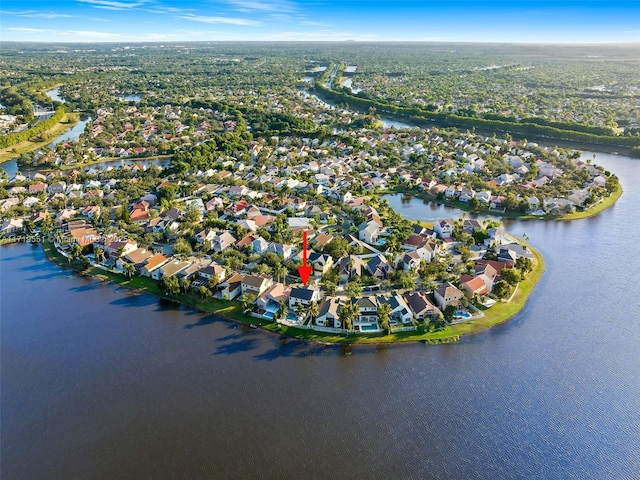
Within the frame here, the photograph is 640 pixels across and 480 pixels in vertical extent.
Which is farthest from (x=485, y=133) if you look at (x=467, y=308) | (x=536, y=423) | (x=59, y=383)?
(x=59, y=383)

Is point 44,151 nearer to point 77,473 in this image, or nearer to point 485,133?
point 77,473

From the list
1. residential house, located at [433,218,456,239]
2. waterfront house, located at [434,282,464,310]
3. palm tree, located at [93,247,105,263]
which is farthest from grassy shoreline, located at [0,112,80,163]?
waterfront house, located at [434,282,464,310]

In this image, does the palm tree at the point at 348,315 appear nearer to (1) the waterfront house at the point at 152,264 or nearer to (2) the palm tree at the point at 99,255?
(1) the waterfront house at the point at 152,264

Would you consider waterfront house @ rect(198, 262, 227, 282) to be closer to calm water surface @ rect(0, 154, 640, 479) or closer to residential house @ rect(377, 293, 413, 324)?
calm water surface @ rect(0, 154, 640, 479)

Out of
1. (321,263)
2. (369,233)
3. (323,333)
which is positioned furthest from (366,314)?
(369,233)

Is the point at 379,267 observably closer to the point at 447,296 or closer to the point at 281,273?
the point at 447,296
